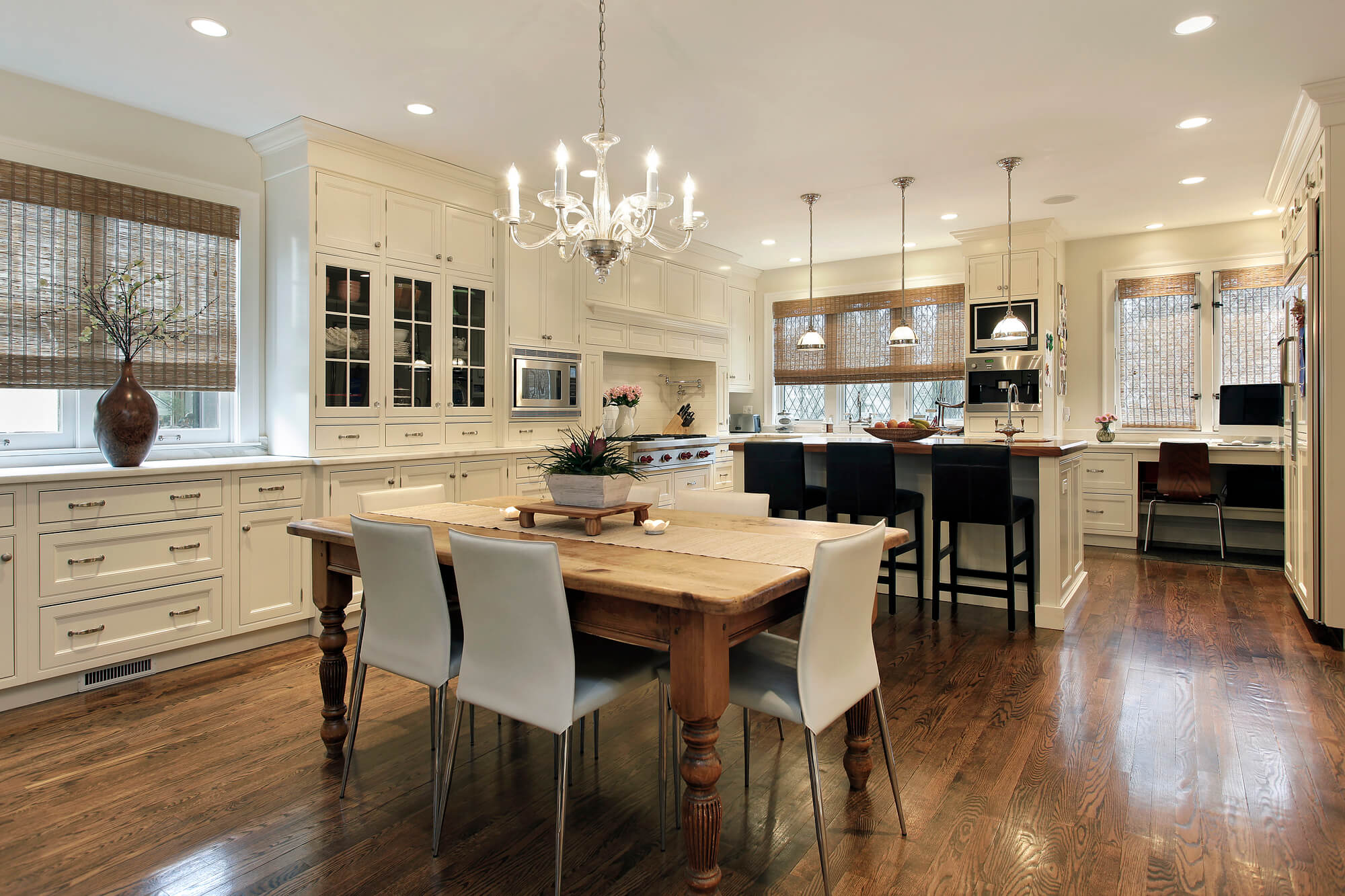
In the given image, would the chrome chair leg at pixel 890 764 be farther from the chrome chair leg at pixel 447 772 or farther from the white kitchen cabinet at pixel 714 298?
the white kitchen cabinet at pixel 714 298

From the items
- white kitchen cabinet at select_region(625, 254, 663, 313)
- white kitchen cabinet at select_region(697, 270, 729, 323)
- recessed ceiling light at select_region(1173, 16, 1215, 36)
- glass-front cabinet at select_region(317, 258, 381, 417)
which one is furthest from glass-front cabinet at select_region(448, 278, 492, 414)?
recessed ceiling light at select_region(1173, 16, 1215, 36)

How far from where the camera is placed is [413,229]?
14.0ft

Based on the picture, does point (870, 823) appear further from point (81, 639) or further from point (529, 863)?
point (81, 639)

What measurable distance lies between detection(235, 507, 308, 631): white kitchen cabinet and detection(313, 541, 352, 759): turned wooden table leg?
50.6 inches

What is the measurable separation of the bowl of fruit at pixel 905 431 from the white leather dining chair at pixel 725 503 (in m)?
1.78

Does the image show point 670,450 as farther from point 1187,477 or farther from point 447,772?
point 447,772

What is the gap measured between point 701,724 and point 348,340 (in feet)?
10.6

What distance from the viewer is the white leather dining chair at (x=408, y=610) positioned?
1.96 m

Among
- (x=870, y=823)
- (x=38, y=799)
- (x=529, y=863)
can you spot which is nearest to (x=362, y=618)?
(x=529, y=863)

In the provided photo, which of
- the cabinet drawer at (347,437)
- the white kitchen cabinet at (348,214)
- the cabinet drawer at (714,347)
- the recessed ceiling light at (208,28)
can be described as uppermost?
the recessed ceiling light at (208,28)

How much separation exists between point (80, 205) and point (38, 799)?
260cm

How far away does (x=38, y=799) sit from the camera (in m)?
2.18

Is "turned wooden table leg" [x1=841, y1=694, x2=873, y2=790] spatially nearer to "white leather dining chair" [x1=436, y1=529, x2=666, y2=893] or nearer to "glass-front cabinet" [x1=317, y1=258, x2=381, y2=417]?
"white leather dining chair" [x1=436, y1=529, x2=666, y2=893]

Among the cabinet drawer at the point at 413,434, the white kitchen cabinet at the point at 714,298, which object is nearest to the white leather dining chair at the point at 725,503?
the cabinet drawer at the point at 413,434
